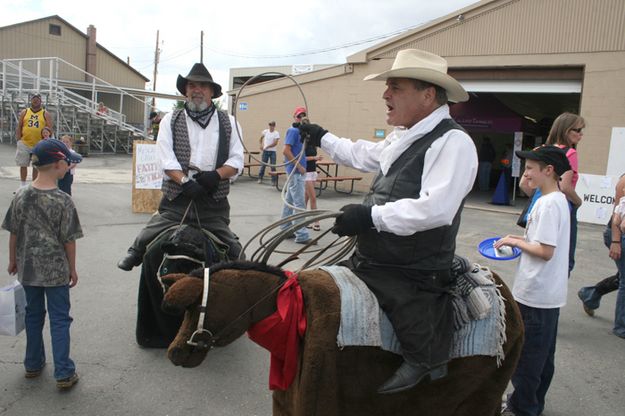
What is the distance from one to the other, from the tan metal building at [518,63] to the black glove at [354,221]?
37.8ft

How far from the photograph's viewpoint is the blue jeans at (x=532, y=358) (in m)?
3.11

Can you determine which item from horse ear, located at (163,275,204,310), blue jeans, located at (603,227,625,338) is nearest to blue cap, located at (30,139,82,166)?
horse ear, located at (163,275,204,310)

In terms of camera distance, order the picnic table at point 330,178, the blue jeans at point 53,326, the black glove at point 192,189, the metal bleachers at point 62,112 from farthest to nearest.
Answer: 1. the metal bleachers at point 62,112
2. the picnic table at point 330,178
3. the black glove at point 192,189
4. the blue jeans at point 53,326

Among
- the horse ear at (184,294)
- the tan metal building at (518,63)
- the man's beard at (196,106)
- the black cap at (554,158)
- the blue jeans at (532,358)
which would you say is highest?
the tan metal building at (518,63)

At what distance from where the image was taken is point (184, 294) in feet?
6.73

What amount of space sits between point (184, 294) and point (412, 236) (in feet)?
3.32

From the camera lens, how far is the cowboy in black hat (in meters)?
3.98

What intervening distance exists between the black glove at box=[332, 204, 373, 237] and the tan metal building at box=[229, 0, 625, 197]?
11.5 m

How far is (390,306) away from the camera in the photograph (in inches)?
87.4

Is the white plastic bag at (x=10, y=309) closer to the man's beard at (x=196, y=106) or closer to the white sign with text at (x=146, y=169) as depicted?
the man's beard at (x=196, y=106)

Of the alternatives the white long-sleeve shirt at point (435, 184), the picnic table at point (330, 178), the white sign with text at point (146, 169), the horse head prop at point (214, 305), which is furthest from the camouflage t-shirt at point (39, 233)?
the picnic table at point (330, 178)

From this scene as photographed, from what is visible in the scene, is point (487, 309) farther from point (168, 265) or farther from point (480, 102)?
point (480, 102)

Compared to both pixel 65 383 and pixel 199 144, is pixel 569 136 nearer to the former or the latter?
pixel 199 144

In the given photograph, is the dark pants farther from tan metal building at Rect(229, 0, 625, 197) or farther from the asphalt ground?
tan metal building at Rect(229, 0, 625, 197)
